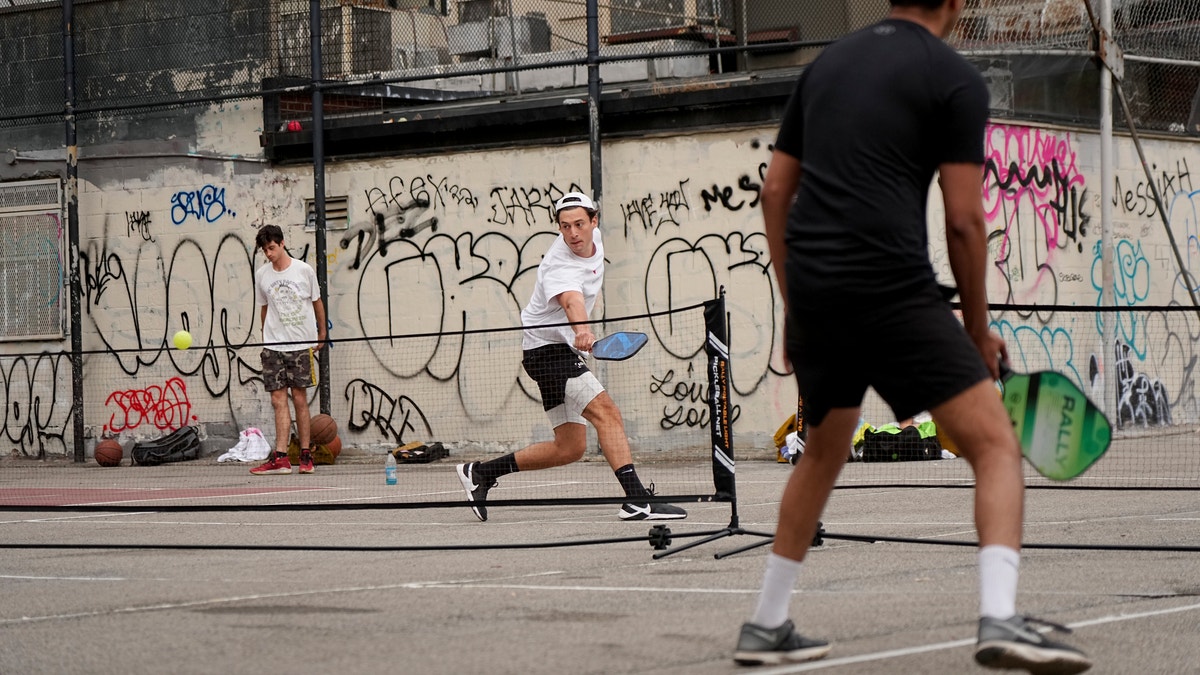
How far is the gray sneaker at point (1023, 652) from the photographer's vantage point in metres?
4.15

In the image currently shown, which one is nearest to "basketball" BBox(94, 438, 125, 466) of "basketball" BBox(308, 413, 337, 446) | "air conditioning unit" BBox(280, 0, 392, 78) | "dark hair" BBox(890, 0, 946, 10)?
"basketball" BBox(308, 413, 337, 446)

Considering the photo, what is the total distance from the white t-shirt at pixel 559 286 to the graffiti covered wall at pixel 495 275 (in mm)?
5952

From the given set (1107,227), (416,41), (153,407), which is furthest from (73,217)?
(1107,227)

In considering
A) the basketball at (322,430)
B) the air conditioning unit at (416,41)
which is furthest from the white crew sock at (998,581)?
the air conditioning unit at (416,41)

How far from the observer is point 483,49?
1770cm

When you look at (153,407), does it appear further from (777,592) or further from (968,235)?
(968,235)

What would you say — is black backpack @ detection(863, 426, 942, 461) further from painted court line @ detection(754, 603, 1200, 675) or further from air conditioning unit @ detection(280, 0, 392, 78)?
painted court line @ detection(754, 603, 1200, 675)

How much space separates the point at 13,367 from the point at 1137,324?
1229 centimetres

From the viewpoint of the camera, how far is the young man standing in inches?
176

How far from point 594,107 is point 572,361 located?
6775 millimetres

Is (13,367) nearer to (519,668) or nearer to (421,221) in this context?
(421,221)

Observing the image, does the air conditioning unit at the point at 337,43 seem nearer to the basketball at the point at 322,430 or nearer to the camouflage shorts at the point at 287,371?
the basketball at the point at 322,430

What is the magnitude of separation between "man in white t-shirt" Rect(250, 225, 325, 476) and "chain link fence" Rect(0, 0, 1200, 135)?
2.72 meters

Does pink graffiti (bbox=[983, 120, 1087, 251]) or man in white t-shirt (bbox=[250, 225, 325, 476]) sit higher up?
pink graffiti (bbox=[983, 120, 1087, 251])
